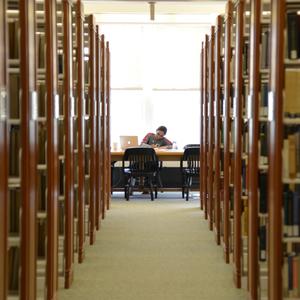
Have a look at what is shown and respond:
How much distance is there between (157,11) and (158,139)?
99.9 inches

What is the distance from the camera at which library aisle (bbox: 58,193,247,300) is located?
169 inches

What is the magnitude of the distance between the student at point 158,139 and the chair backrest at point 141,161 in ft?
4.27

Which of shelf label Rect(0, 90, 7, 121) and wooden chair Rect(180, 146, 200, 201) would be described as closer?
shelf label Rect(0, 90, 7, 121)

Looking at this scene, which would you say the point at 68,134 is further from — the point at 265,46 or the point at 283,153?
the point at 283,153

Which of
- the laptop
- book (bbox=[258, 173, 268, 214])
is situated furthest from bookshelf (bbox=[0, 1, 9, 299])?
the laptop

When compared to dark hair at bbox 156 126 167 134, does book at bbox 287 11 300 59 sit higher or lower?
higher

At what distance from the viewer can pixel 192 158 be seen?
9.55m

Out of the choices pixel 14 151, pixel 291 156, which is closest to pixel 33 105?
pixel 14 151

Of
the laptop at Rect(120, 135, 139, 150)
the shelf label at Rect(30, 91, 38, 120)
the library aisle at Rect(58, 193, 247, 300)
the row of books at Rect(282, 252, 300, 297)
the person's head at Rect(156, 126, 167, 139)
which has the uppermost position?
the shelf label at Rect(30, 91, 38, 120)

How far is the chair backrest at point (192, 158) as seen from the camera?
948 centimetres

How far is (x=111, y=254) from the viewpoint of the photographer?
558 cm

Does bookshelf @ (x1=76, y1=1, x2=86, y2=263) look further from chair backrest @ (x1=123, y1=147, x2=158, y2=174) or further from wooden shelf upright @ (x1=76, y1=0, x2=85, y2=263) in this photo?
chair backrest @ (x1=123, y1=147, x2=158, y2=174)

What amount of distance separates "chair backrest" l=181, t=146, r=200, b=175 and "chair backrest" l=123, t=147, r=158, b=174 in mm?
536

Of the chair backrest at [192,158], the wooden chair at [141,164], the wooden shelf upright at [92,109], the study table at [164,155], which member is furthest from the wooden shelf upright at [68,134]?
the study table at [164,155]
